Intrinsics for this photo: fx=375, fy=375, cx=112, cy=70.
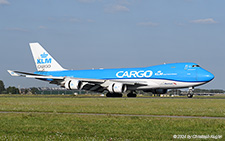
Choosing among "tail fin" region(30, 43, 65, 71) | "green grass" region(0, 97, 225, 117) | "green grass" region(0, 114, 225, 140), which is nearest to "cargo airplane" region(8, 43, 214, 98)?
"tail fin" region(30, 43, 65, 71)

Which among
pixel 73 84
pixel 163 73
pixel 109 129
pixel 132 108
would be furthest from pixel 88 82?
pixel 109 129

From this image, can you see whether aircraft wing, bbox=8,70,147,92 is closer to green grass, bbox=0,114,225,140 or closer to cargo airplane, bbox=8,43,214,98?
cargo airplane, bbox=8,43,214,98

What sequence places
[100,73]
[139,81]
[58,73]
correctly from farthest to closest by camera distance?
1. [58,73]
2. [100,73]
3. [139,81]

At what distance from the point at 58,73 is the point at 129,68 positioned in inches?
585

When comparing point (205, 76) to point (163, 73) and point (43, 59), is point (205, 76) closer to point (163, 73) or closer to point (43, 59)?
point (163, 73)

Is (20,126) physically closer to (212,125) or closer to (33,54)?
(212,125)

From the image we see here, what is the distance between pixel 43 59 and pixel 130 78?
20269 mm

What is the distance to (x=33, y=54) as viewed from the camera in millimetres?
72938

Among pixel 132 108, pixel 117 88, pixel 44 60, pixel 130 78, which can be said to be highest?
pixel 44 60

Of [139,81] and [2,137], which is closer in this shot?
[2,137]

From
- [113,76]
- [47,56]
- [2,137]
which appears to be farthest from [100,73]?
[2,137]

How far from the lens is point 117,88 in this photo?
190 ft

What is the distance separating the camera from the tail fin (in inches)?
2800

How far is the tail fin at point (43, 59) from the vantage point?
233ft
